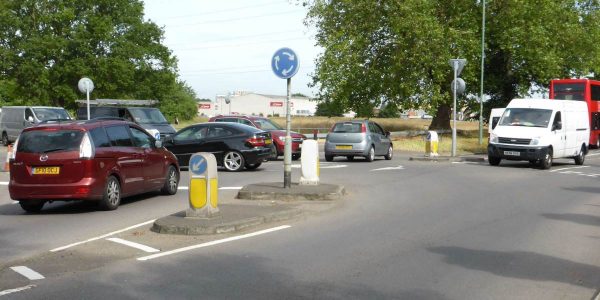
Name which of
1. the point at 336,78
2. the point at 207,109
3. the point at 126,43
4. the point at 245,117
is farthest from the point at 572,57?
the point at 207,109

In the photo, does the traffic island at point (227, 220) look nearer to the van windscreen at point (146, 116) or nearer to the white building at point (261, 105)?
the van windscreen at point (146, 116)

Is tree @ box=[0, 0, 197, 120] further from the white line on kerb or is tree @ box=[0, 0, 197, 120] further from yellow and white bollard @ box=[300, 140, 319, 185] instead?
the white line on kerb

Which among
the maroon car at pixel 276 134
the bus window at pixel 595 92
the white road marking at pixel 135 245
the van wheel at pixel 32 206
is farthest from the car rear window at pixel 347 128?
the bus window at pixel 595 92

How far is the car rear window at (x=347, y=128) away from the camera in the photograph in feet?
79.5

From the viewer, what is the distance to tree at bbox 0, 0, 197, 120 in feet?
171

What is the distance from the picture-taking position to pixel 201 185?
32.2ft

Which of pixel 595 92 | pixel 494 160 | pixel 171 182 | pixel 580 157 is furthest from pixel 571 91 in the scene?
pixel 171 182

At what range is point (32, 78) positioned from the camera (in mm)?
52312

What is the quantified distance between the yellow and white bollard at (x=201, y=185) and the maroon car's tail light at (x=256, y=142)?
9.30 meters

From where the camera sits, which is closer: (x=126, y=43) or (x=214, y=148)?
(x=214, y=148)

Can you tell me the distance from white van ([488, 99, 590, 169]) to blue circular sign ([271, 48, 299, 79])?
11680 mm

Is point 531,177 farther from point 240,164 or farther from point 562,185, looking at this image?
point 240,164

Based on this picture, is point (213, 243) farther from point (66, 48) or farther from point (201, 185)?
point (66, 48)

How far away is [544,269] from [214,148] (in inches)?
527
